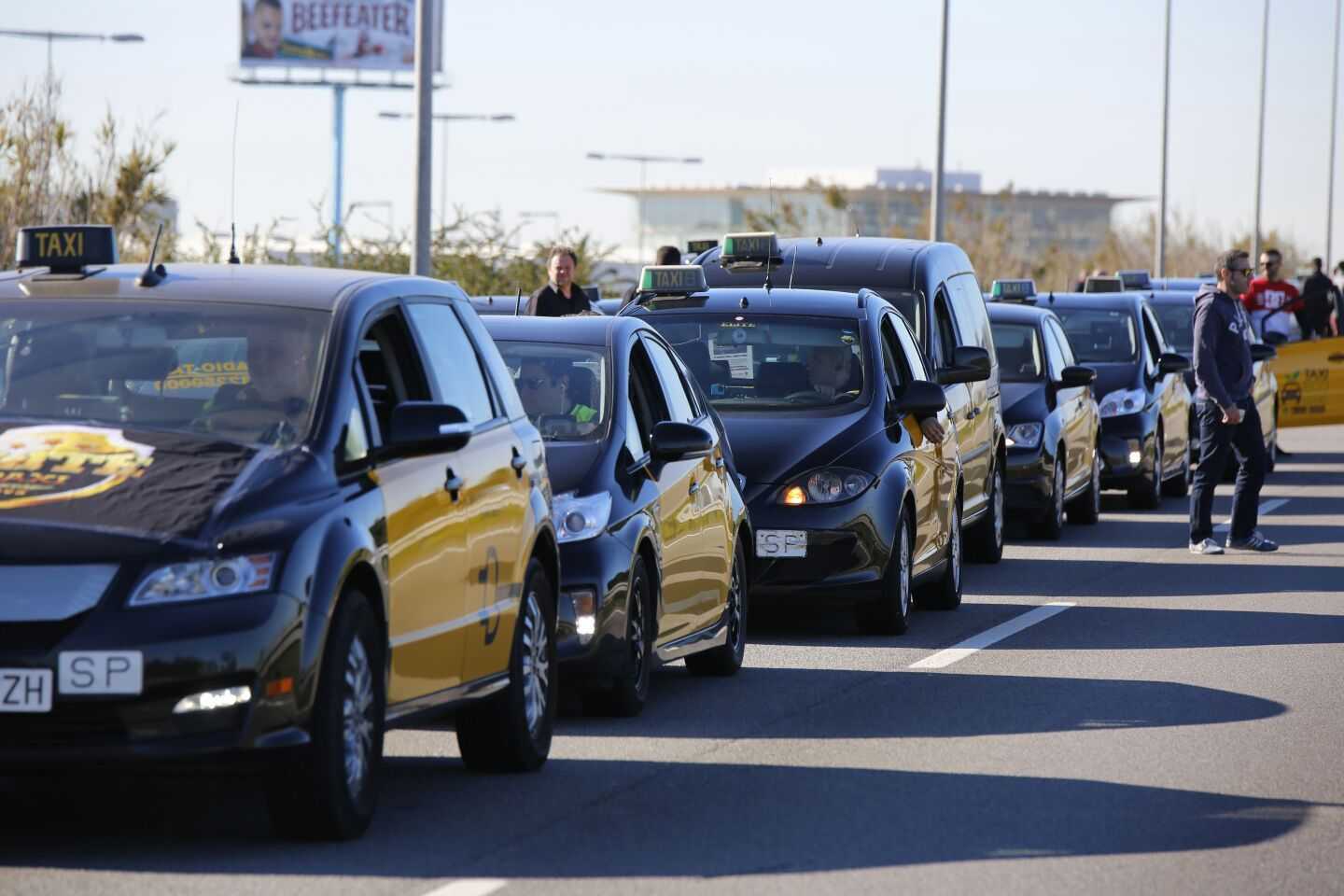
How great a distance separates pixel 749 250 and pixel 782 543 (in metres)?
3.83

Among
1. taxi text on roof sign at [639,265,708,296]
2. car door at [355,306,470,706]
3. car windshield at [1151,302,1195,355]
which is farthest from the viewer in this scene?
car windshield at [1151,302,1195,355]

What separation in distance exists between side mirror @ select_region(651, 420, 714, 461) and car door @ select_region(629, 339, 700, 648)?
0.09 m

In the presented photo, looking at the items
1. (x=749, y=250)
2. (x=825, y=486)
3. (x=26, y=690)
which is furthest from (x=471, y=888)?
(x=749, y=250)

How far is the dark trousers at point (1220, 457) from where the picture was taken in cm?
1886

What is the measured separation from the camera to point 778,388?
572 inches

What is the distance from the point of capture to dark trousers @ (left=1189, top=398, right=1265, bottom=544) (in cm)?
1886

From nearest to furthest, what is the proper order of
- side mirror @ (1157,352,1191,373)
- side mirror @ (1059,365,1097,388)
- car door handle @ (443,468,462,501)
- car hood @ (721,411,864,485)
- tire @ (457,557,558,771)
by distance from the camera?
car door handle @ (443,468,462,501) → tire @ (457,557,558,771) → car hood @ (721,411,864,485) → side mirror @ (1059,365,1097,388) → side mirror @ (1157,352,1191,373)

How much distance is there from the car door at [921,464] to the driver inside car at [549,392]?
315 centimetres

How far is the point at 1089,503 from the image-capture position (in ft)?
72.8

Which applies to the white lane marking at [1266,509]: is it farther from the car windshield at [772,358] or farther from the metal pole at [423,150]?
the car windshield at [772,358]

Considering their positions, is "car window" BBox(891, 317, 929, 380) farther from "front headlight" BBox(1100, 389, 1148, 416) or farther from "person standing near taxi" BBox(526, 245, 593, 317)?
"front headlight" BBox(1100, 389, 1148, 416)

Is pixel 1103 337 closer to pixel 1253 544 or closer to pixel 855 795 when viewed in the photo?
pixel 1253 544

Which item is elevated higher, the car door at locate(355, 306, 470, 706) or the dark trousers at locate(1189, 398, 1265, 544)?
the car door at locate(355, 306, 470, 706)

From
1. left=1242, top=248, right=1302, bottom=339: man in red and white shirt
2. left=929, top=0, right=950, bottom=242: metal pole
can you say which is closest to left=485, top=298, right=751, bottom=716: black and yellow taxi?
left=1242, top=248, right=1302, bottom=339: man in red and white shirt
